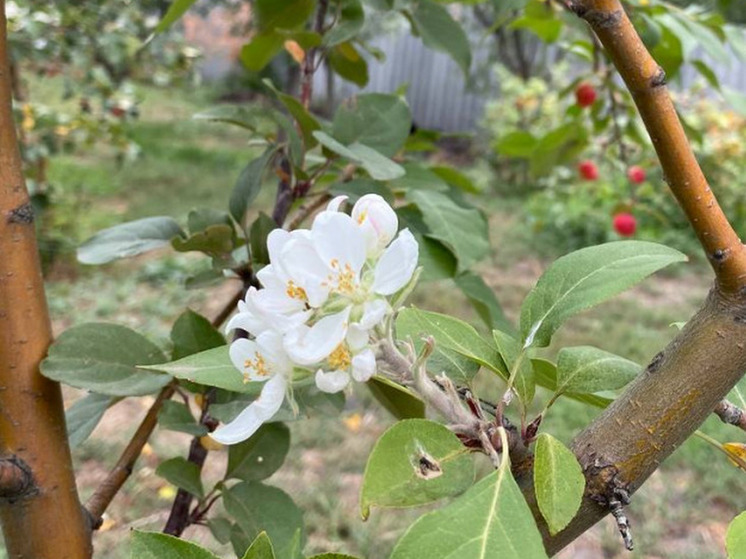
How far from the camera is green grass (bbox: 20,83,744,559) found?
2.19 meters

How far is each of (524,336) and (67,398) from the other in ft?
8.39

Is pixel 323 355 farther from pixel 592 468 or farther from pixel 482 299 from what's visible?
pixel 482 299

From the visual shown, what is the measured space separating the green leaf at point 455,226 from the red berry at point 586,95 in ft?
2.44

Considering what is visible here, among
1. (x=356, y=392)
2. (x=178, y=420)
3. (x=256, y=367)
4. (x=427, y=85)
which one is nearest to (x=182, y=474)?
(x=178, y=420)

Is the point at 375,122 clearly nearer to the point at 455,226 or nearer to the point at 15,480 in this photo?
the point at 455,226

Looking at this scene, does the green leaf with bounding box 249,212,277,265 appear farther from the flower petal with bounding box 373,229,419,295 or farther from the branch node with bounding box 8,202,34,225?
the flower petal with bounding box 373,229,419,295

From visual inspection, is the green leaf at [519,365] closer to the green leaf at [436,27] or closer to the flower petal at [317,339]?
the flower petal at [317,339]

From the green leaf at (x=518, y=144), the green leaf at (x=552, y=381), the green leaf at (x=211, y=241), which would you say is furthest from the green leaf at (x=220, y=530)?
the green leaf at (x=518, y=144)

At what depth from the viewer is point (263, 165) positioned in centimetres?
78

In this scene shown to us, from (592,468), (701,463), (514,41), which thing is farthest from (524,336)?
(514,41)

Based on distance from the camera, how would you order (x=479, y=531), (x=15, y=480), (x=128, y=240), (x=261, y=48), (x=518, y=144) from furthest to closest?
(x=518, y=144) → (x=261, y=48) → (x=128, y=240) → (x=15, y=480) → (x=479, y=531)

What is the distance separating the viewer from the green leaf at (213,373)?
46 cm

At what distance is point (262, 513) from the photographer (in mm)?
700

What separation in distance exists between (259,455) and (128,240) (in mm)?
243
